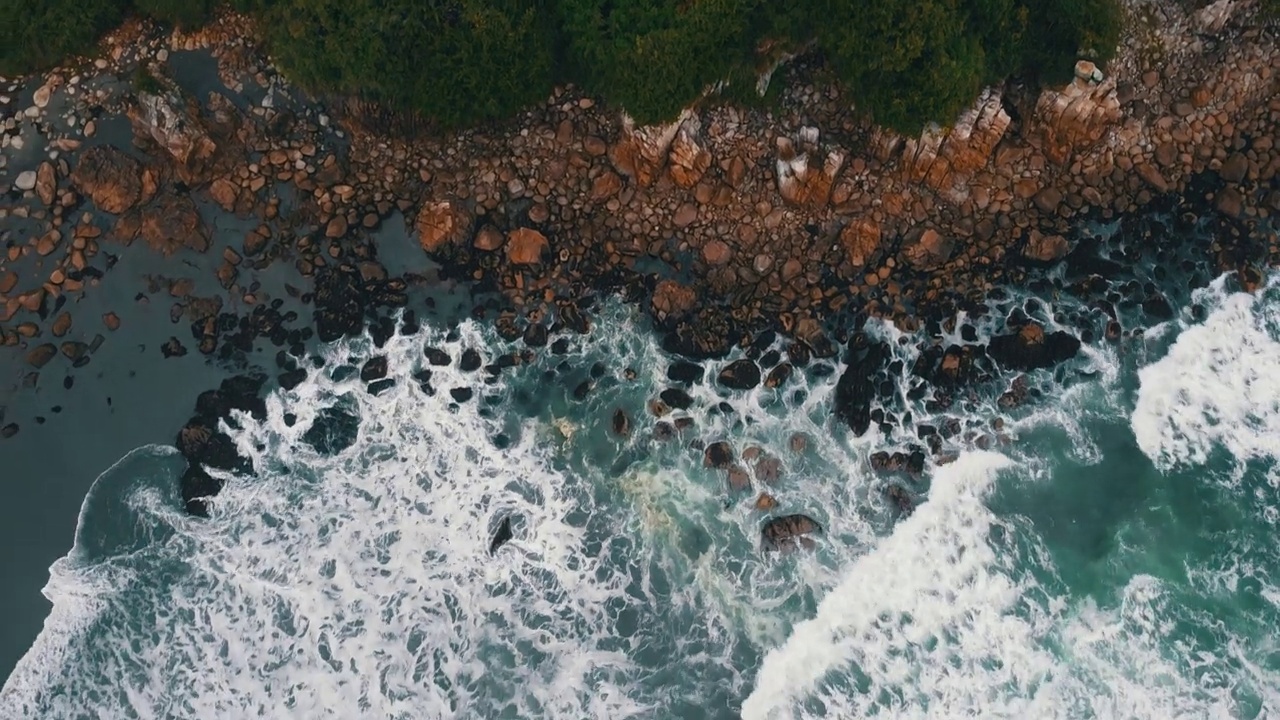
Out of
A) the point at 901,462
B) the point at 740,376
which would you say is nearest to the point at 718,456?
the point at 740,376

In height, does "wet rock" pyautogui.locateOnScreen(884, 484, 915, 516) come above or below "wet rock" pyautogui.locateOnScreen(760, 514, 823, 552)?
above

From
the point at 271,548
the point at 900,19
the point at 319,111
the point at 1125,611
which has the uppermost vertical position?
the point at 900,19

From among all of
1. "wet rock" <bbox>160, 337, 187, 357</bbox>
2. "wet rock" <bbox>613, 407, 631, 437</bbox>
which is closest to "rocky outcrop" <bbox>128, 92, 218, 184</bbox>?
"wet rock" <bbox>160, 337, 187, 357</bbox>

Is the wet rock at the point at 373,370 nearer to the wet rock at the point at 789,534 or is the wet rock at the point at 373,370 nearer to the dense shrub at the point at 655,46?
the dense shrub at the point at 655,46

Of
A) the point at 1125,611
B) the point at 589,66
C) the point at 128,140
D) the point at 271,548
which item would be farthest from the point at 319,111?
the point at 1125,611

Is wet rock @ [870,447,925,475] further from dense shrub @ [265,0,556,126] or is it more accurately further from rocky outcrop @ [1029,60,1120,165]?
dense shrub @ [265,0,556,126]

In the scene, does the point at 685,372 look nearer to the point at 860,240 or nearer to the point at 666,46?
the point at 860,240

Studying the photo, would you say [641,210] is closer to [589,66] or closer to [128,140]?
[589,66]
